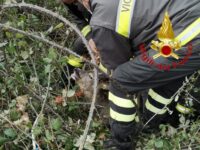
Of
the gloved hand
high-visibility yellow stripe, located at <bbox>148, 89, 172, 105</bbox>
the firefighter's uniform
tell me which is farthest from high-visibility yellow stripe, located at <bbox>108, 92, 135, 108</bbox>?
high-visibility yellow stripe, located at <bbox>148, 89, 172, 105</bbox>

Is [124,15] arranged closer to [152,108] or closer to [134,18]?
[134,18]

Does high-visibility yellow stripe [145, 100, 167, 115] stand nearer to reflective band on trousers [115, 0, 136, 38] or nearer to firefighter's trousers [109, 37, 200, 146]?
firefighter's trousers [109, 37, 200, 146]

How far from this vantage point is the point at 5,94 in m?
3.34

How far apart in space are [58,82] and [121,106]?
827 mm

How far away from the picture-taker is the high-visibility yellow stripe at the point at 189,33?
8.38 feet

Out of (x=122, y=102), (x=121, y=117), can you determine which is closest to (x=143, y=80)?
(x=122, y=102)

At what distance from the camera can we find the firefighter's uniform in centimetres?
255

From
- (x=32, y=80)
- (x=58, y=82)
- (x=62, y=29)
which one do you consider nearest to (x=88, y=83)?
(x=58, y=82)

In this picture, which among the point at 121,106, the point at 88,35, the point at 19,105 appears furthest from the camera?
the point at 88,35

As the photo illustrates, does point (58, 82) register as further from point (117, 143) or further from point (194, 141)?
Result: point (194, 141)

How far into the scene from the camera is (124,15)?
2.55 m

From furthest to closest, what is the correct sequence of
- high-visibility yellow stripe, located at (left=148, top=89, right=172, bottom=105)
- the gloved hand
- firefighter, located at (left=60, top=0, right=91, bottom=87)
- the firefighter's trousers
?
firefighter, located at (left=60, top=0, right=91, bottom=87)
high-visibility yellow stripe, located at (left=148, top=89, right=172, bottom=105)
the gloved hand
the firefighter's trousers

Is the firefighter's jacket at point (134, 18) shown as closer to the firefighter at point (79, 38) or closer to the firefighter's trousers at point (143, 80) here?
the firefighter's trousers at point (143, 80)

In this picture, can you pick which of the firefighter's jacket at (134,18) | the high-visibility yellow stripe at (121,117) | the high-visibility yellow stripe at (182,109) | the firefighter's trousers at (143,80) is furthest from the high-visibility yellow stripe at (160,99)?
the firefighter's jacket at (134,18)
